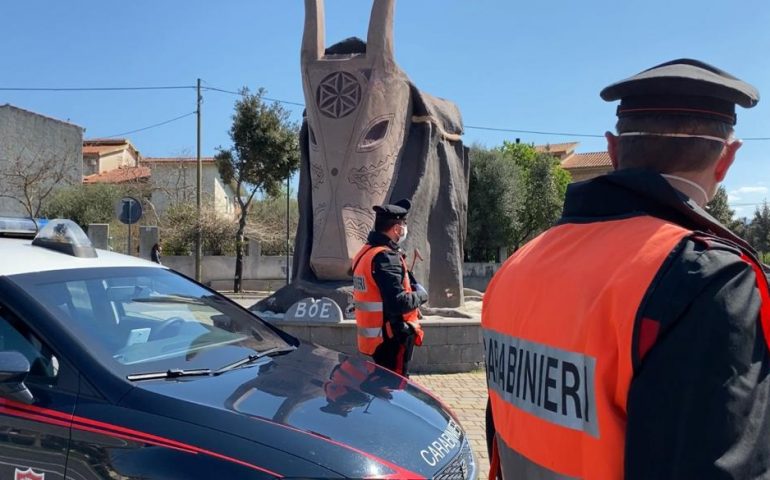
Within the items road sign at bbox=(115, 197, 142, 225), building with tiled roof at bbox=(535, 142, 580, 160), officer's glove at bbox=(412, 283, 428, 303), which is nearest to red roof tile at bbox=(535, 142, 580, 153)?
building with tiled roof at bbox=(535, 142, 580, 160)

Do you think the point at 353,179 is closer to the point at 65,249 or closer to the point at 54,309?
the point at 65,249

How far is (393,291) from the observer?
15.2 ft

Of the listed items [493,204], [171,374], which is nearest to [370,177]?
[171,374]

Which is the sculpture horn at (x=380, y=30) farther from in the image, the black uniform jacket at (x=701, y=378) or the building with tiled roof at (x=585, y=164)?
the building with tiled roof at (x=585, y=164)

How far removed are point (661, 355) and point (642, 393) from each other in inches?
3.0

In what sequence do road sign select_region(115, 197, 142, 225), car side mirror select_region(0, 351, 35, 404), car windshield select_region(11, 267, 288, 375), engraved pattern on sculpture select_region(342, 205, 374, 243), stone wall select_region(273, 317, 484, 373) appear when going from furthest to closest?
road sign select_region(115, 197, 142, 225) < engraved pattern on sculpture select_region(342, 205, 374, 243) < stone wall select_region(273, 317, 484, 373) < car windshield select_region(11, 267, 288, 375) < car side mirror select_region(0, 351, 35, 404)

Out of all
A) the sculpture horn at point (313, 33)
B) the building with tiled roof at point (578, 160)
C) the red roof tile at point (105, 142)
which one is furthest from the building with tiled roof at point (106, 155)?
the sculpture horn at point (313, 33)

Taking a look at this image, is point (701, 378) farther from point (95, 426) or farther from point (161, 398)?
point (95, 426)

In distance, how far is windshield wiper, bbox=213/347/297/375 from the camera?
3.07m

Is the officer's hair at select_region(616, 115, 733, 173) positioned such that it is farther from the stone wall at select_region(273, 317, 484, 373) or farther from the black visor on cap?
the stone wall at select_region(273, 317, 484, 373)

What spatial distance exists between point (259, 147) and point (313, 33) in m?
13.5

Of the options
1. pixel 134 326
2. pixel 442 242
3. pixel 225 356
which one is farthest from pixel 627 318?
pixel 442 242

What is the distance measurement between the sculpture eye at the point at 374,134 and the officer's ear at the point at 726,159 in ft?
Answer: 26.3

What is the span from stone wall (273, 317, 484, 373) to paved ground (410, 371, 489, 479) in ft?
0.56
